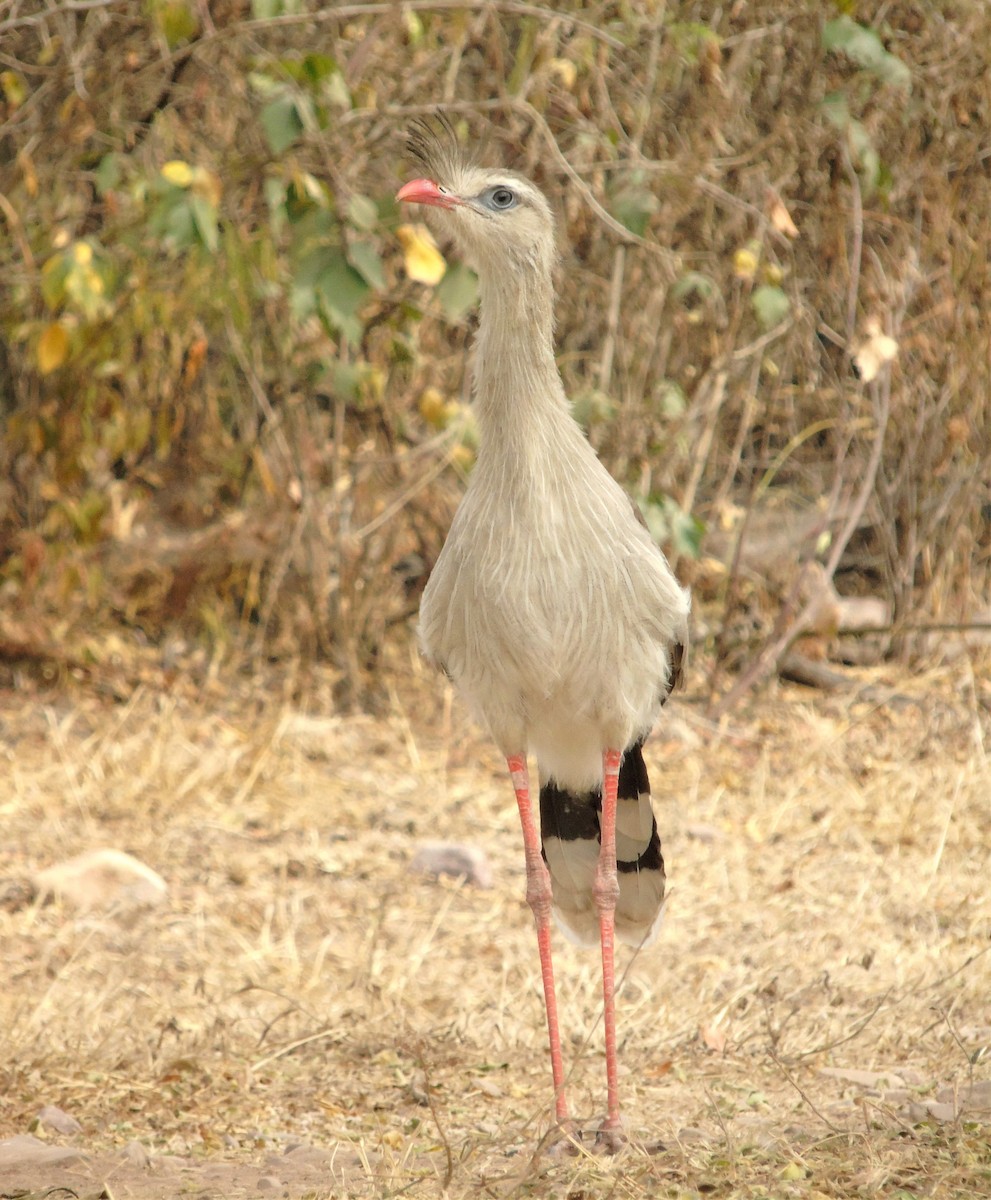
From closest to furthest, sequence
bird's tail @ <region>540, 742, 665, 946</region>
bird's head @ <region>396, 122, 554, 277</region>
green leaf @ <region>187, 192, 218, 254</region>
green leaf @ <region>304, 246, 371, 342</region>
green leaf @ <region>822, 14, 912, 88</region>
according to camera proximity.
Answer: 1. bird's head @ <region>396, 122, 554, 277</region>
2. bird's tail @ <region>540, 742, 665, 946</region>
3. green leaf @ <region>187, 192, 218, 254</region>
4. green leaf @ <region>304, 246, 371, 342</region>
5. green leaf @ <region>822, 14, 912, 88</region>

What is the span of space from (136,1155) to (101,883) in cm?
145

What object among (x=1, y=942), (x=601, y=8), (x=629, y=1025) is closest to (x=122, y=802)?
(x=1, y=942)

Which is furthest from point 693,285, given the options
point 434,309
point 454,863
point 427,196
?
point 427,196

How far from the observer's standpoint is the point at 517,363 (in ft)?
7.79

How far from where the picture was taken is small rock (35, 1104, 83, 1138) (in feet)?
8.03

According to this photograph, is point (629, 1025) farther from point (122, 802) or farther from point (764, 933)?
point (122, 802)

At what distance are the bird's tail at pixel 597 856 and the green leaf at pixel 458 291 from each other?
1.36 m

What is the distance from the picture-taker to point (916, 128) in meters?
4.88

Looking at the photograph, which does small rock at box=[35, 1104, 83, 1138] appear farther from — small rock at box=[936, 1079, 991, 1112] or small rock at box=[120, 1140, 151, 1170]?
small rock at box=[936, 1079, 991, 1112]

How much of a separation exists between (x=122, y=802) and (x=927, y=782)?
232 centimetres

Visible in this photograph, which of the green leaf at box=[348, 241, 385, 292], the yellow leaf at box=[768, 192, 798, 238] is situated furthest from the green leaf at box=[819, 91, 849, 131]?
the green leaf at box=[348, 241, 385, 292]

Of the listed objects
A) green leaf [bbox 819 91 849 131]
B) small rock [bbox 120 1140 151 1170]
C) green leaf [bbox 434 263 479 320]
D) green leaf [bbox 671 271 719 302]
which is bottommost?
small rock [bbox 120 1140 151 1170]

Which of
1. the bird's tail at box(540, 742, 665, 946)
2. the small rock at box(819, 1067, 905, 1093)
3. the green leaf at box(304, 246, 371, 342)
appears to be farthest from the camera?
the green leaf at box(304, 246, 371, 342)

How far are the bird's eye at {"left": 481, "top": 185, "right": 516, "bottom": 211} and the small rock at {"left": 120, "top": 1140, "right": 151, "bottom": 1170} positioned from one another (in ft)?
5.14
